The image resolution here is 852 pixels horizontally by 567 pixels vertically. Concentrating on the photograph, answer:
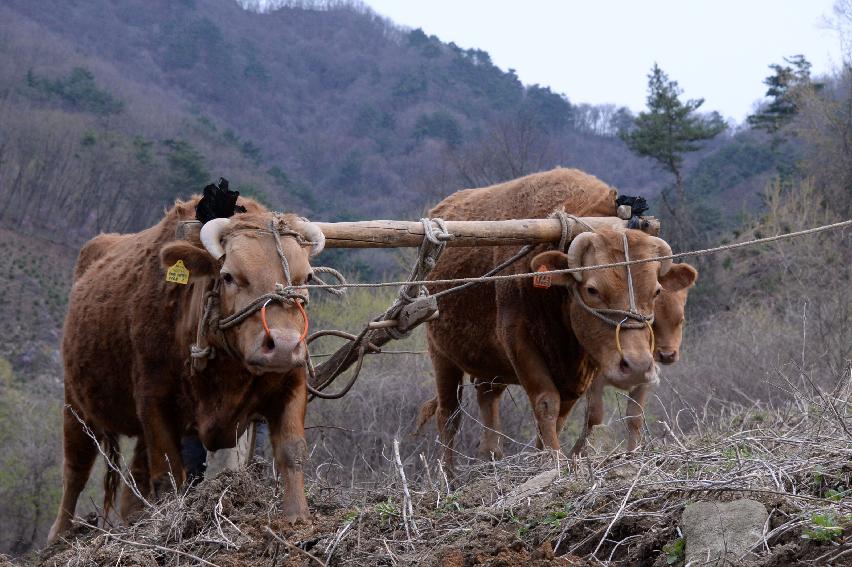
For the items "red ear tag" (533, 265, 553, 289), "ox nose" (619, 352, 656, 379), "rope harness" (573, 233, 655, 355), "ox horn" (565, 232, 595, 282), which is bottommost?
"ox nose" (619, 352, 656, 379)

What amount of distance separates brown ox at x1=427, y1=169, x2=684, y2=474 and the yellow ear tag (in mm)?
2389

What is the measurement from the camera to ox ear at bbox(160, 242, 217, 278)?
657cm

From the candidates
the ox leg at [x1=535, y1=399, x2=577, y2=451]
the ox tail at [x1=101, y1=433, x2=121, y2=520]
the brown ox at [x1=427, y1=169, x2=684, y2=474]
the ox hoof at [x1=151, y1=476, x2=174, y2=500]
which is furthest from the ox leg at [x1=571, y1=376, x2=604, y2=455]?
the ox tail at [x1=101, y1=433, x2=121, y2=520]

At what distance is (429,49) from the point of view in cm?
10888

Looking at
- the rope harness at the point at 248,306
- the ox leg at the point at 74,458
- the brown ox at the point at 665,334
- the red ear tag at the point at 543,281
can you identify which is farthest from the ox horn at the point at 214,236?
the ox leg at the point at 74,458

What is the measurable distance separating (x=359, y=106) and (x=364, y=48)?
20.1 metres

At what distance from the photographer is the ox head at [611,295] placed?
7.03 meters

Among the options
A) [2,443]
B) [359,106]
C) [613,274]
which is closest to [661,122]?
[2,443]

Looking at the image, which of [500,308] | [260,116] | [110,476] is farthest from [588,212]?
[260,116]

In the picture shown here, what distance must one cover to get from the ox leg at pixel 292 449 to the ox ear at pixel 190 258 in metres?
0.85

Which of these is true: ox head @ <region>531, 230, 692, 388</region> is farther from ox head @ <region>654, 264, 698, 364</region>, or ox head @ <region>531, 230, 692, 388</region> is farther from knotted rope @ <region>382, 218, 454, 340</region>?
ox head @ <region>654, 264, 698, 364</region>

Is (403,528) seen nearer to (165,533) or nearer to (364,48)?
(165,533)

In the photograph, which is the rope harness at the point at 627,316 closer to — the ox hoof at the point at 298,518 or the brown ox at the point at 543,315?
the brown ox at the point at 543,315

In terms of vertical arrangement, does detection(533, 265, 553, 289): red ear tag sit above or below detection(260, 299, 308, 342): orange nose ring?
above
